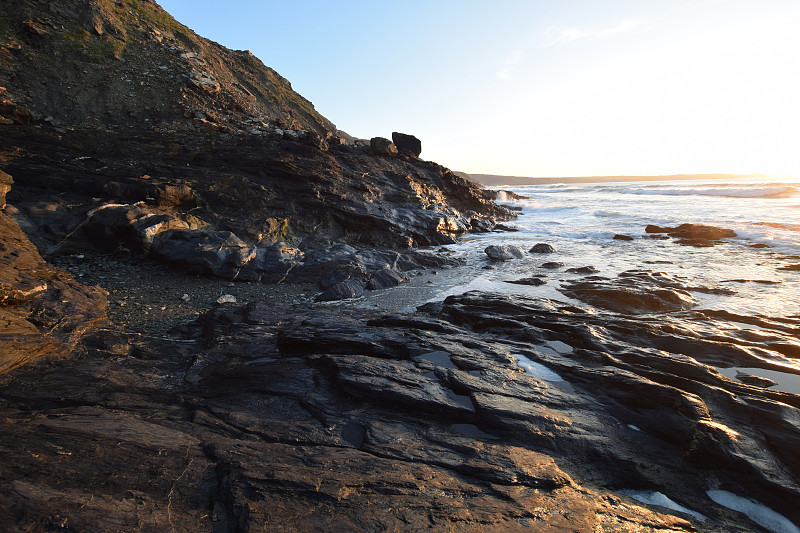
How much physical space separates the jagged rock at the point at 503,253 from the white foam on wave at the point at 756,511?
10034 millimetres

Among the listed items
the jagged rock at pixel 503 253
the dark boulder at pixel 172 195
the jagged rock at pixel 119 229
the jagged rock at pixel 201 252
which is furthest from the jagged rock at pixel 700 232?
the jagged rock at pixel 119 229

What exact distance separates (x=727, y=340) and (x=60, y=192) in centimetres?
1464

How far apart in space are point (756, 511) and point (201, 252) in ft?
32.6

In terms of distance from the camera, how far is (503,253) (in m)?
13.1

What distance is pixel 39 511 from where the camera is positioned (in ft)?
6.63

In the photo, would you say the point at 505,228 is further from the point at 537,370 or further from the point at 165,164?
the point at 537,370

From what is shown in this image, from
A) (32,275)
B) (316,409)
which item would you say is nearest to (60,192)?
(32,275)

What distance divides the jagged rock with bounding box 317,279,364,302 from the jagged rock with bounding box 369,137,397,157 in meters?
13.6

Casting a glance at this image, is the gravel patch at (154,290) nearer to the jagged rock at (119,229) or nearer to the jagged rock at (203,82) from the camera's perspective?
the jagged rock at (119,229)

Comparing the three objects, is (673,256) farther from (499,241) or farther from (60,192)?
(60,192)

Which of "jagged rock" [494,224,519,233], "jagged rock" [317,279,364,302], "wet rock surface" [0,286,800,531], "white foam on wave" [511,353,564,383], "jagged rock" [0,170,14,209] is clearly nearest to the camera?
"wet rock surface" [0,286,800,531]

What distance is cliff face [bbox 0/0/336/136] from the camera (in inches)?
600

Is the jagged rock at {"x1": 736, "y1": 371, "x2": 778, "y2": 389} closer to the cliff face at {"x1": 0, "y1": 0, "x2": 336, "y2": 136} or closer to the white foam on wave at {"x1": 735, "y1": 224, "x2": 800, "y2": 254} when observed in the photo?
the white foam on wave at {"x1": 735, "y1": 224, "x2": 800, "y2": 254}

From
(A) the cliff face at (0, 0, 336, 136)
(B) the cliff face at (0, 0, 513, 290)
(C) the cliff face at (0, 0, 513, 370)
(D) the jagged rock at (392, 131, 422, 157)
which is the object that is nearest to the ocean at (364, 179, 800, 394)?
(C) the cliff face at (0, 0, 513, 370)
